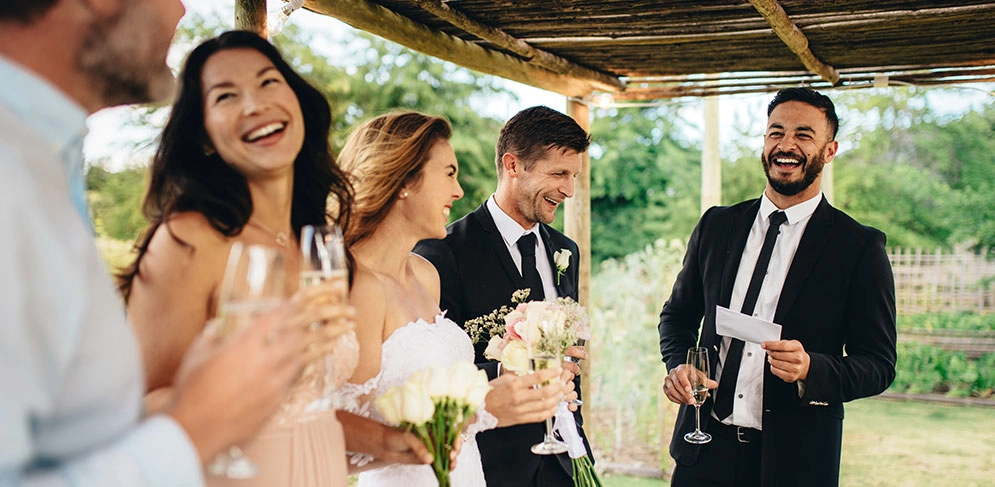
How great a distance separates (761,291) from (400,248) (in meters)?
1.68

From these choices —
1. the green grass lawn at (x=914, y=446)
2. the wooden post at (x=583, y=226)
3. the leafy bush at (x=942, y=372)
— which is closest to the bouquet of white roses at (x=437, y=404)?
the wooden post at (x=583, y=226)

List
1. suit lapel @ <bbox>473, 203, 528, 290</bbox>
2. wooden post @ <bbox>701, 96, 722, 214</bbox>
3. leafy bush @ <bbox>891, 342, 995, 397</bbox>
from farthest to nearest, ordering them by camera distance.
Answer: wooden post @ <bbox>701, 96, 722, 214</bbox> → leafy bush @ <bbox>891, 342, 995, 397</bbox> → suit lapel @ <bbox>473, 203, 528, 290</bbox>

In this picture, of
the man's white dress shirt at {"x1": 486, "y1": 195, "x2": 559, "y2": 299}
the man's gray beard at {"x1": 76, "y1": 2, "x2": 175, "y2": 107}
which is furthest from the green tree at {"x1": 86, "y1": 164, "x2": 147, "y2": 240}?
the man's gray beard at {"x1": 76, "y1": 2, "x2": 175, "y2": 107}

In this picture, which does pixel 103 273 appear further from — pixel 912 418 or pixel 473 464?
pixel 912 418

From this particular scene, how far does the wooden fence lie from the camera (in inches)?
471

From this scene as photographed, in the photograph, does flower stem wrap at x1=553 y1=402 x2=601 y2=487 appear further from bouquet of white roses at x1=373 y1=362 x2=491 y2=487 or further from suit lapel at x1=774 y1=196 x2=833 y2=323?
bouquet of white roses at x1=373 y1=362 x2=491 y2=487

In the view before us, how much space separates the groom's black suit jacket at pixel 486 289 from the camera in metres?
3.49

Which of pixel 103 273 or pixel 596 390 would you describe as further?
pixel 596 390

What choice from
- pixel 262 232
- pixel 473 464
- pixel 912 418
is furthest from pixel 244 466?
pixel 912 418

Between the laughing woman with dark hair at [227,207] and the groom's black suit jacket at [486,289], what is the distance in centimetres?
134

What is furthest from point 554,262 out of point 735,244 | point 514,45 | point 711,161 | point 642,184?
point 642,184

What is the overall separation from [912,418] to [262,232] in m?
9.82

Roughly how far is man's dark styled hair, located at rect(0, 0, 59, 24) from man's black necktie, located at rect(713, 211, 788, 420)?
10.2 ft

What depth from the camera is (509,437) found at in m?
3.50
